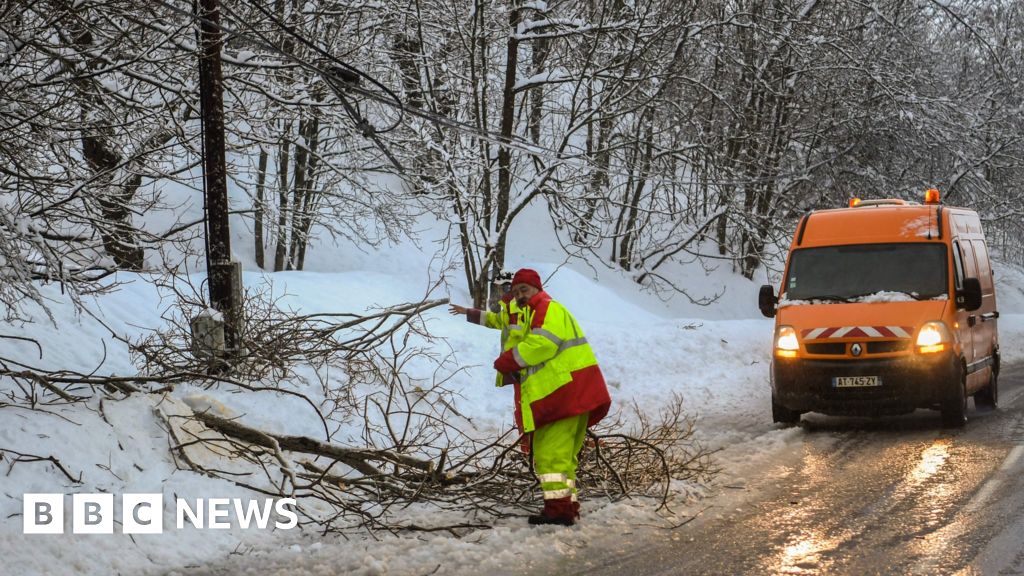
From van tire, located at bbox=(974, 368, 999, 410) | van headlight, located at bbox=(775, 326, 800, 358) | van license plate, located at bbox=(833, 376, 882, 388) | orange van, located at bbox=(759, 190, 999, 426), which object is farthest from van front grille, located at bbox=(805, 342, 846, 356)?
van tire, located at bbox=(974, 368, 999, 410)

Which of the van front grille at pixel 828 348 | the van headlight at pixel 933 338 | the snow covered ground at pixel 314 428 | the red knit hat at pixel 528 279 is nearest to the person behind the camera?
the snow covered ground at pixel 314 428

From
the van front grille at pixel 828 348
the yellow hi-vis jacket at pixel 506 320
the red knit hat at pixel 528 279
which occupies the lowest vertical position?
the van front grille at pixel 828 348

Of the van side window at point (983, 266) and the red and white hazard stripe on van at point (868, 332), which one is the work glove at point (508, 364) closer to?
the red and white hazard stripe on van at point (868, 332)

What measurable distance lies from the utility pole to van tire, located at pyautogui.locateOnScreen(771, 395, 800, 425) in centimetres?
555

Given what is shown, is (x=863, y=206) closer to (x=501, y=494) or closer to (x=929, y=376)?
(x=929, y=376)

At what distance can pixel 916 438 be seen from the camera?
33.9 ft

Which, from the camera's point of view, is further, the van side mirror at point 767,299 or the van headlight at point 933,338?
the van side mirror at point 767,299

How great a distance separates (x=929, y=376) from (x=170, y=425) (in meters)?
7.17

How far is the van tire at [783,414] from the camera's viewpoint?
1119 centimetres

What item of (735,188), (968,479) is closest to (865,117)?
(735,188)

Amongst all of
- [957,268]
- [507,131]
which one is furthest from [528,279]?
[507,131]

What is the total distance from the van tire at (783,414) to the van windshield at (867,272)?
1234 mm

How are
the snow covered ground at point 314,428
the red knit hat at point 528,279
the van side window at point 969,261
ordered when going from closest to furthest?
the snow covered ground at point 314,428, the red knit hat at point 528,279, the van side window at point 969,261

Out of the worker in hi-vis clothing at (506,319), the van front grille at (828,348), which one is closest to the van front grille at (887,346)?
the van front grille at (828,348)
